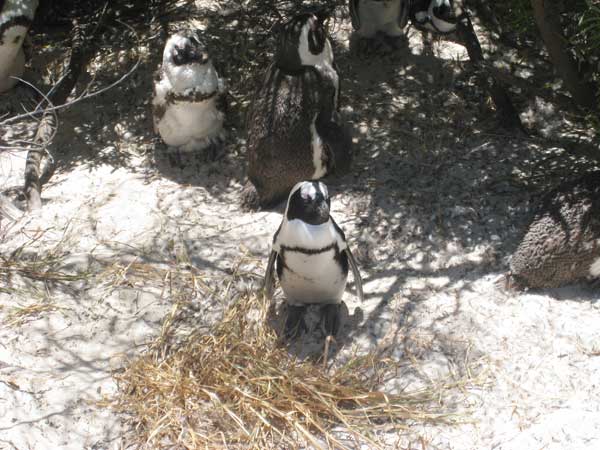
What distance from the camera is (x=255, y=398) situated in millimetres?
2385

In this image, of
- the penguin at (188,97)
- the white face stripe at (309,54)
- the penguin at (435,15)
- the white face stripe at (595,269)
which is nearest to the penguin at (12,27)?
the penguin at (188,97)

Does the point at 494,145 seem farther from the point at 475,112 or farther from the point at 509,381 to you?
the point at 509,381

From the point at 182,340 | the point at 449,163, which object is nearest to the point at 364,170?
the point at 449,163

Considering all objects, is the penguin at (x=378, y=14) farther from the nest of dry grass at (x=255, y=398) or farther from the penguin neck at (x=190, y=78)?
the nest of dry grass at (x=255, y=398)

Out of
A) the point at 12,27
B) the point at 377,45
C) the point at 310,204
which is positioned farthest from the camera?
the point at 377,45

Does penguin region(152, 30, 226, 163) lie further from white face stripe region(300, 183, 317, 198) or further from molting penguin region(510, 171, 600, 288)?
molting penguin region(510, 171, 600, 288)

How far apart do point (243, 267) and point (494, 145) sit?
130 centimetres

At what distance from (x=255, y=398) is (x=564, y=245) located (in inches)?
48.5

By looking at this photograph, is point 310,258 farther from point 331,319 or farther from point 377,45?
point 377,45

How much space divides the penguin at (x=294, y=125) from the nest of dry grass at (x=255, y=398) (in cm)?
84

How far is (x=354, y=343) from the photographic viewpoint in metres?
2.69

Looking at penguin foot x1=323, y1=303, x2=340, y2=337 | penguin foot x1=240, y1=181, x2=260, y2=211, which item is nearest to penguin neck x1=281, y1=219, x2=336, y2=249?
penguin foot x1=323, y1=303, x2=340, y2=337

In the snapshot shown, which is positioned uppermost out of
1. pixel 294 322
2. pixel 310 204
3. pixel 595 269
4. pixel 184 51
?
pixel 184 51

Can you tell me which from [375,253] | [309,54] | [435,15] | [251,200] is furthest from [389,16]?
[375,253]
